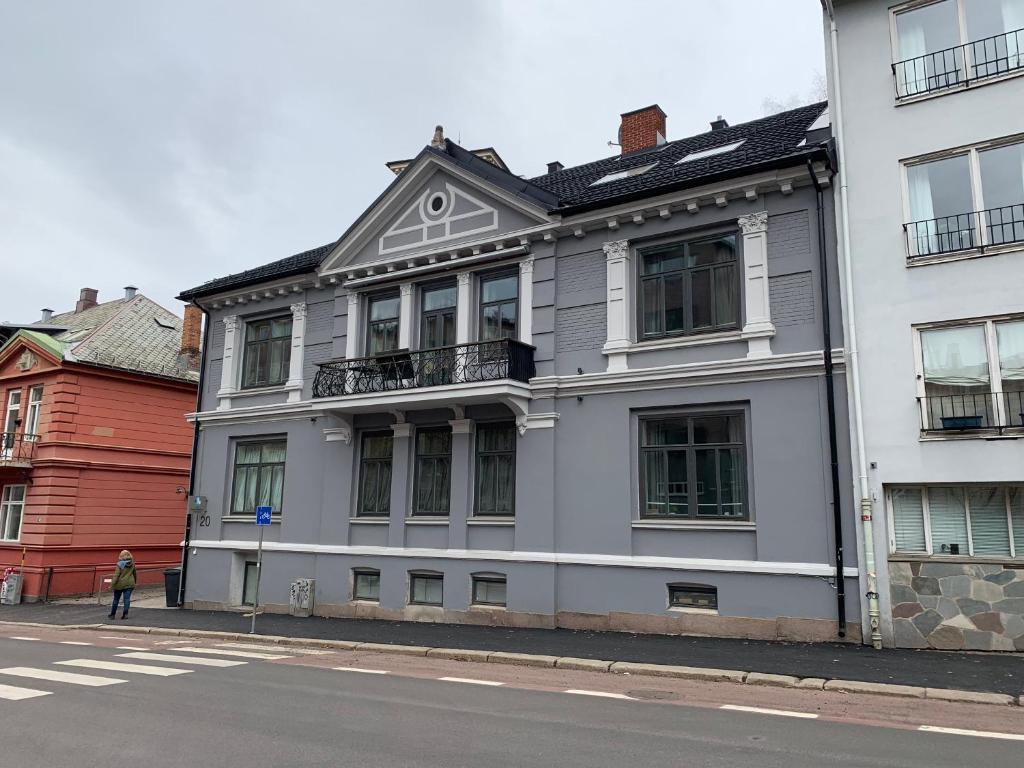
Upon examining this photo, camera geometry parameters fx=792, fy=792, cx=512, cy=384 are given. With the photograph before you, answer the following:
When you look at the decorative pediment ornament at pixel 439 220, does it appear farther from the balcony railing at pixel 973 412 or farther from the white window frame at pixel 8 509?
the white window frame at pixel 8 509

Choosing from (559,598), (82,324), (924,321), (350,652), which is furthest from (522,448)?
(82,324)

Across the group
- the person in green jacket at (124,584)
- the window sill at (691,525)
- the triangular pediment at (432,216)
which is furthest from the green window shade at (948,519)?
the person in green jacket at (124,584)

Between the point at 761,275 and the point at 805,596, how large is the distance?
558 centimetres

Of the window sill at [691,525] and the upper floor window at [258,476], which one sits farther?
the upper floor window at [258,476]

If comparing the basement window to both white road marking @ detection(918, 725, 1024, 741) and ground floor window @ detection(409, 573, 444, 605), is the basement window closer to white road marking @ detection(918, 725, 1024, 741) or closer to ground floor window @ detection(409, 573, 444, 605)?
ground floor window @ detection(409, 573, 444, 605)

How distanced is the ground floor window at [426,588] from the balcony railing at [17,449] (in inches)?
600

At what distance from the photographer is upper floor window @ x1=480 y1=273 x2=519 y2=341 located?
56.3ft

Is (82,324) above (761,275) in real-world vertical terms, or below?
above

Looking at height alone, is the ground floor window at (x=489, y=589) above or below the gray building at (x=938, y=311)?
below

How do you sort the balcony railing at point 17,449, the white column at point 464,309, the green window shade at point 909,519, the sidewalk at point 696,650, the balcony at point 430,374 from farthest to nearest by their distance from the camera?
the balcony railing at point 17,449 → the white column at point 464,309 → the balcony at point 430,374 → the green window shade at point 909,519 → the sidewalk at point 696,650

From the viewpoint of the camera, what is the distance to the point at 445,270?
18.0m

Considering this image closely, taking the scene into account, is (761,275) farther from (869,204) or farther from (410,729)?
(410,729)

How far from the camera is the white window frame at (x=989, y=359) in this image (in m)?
12.1

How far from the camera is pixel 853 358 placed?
43.1 feet
